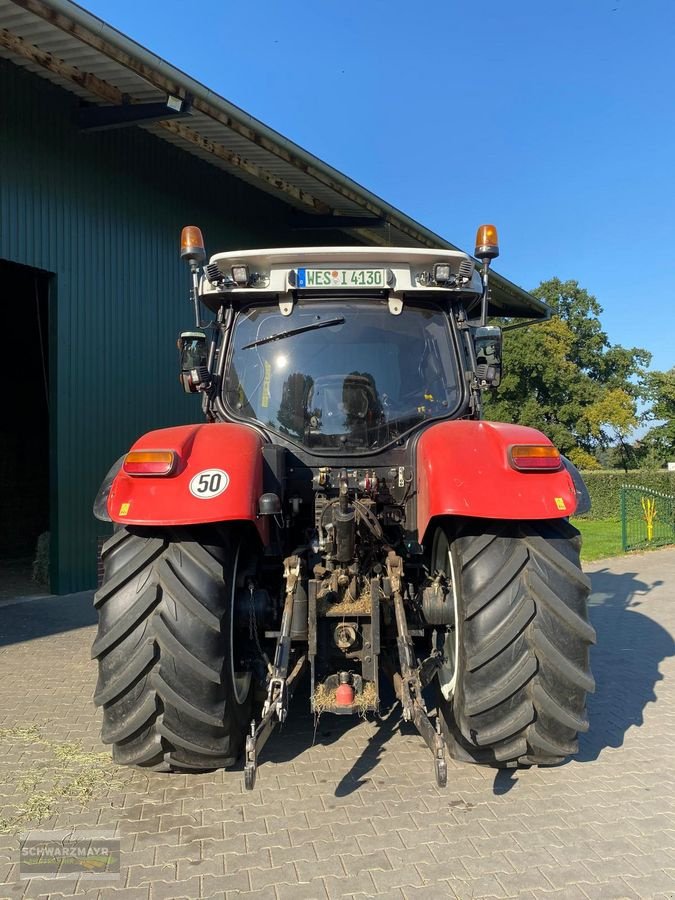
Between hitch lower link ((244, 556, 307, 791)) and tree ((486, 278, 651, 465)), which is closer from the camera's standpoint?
hitch lower link ((244, 556, 307, 791))

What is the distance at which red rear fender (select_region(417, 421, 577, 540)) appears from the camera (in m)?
3.07

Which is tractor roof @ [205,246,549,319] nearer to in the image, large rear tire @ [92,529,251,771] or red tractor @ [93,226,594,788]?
red tractor @ [93,226,594,788]

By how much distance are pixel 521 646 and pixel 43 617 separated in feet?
20.0

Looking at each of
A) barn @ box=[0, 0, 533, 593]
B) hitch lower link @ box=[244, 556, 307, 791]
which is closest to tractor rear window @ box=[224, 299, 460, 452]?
hitch lower link @ box=[244, 556, 307, 791]

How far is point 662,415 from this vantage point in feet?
125

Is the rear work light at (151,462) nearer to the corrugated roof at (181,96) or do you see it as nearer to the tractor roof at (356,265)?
the tractor roof at (356,265)

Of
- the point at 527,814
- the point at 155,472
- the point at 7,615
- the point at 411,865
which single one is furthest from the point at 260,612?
the point at 7,615

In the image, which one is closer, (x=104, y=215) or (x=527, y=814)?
(x=527, y=814)

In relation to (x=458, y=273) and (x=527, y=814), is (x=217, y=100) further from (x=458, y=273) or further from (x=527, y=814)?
(x=527, y=814)

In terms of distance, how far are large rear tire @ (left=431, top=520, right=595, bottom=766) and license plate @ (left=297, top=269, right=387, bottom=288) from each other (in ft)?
5.24

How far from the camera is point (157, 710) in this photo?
311cm

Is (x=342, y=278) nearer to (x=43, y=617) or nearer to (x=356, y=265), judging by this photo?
(x=356, y=265)

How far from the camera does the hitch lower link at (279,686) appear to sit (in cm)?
269

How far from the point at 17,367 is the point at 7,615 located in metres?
6.90
